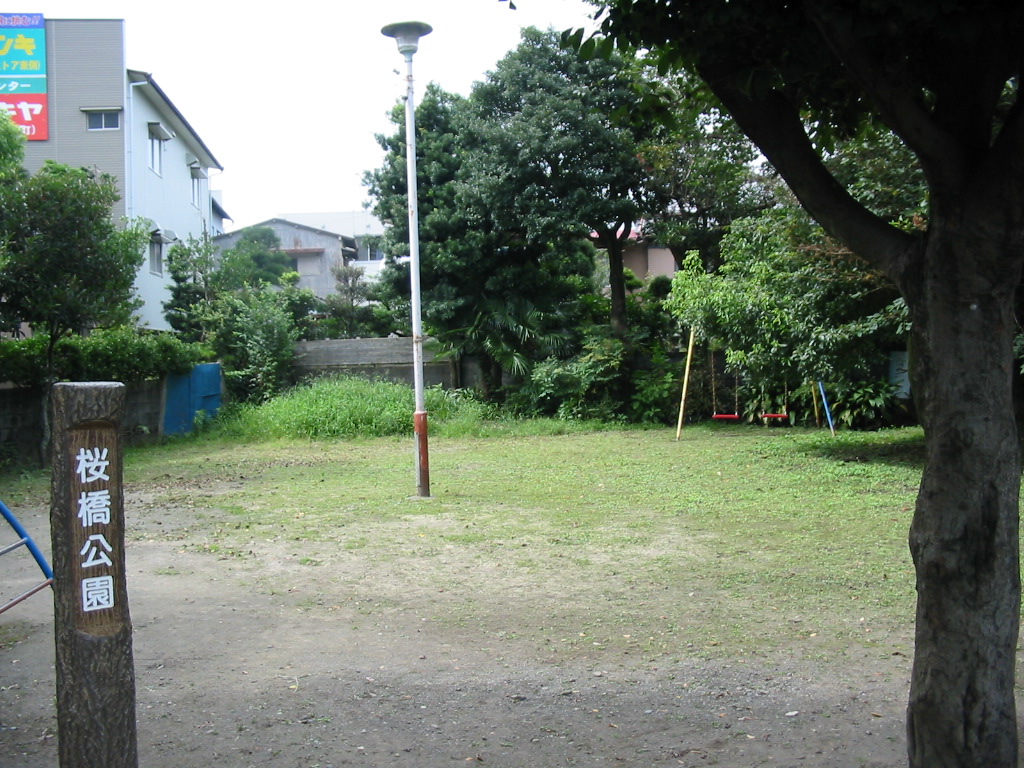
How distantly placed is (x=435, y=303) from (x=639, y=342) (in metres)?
4.34

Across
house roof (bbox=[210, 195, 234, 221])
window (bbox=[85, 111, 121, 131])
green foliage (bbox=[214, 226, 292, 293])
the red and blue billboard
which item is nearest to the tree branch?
green foliage (bbox=[214, 226, 292, 293])

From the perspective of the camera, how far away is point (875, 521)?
880 centimetres

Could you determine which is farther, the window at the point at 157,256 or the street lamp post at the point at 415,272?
the window at the point at 157,256

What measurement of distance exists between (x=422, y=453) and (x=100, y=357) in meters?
7.67

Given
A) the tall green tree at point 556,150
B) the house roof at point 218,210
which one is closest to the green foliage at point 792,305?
the tall green tree at point 556,150

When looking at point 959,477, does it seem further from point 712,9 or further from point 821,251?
point 821,251

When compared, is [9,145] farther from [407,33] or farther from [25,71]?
[25,71]

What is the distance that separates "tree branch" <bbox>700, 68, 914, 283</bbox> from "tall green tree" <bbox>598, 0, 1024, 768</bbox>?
98 mm

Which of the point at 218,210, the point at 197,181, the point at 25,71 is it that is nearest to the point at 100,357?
the point at 25,71

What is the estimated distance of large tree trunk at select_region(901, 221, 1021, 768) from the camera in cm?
318

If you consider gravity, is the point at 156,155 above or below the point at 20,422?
above

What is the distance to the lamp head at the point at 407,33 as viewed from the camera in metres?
9.84

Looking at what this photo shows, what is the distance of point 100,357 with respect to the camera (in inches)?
612

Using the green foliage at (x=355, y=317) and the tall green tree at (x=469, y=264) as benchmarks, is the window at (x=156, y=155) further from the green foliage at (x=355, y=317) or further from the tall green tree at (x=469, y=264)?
the tall green tree at (x=469, y=264)
